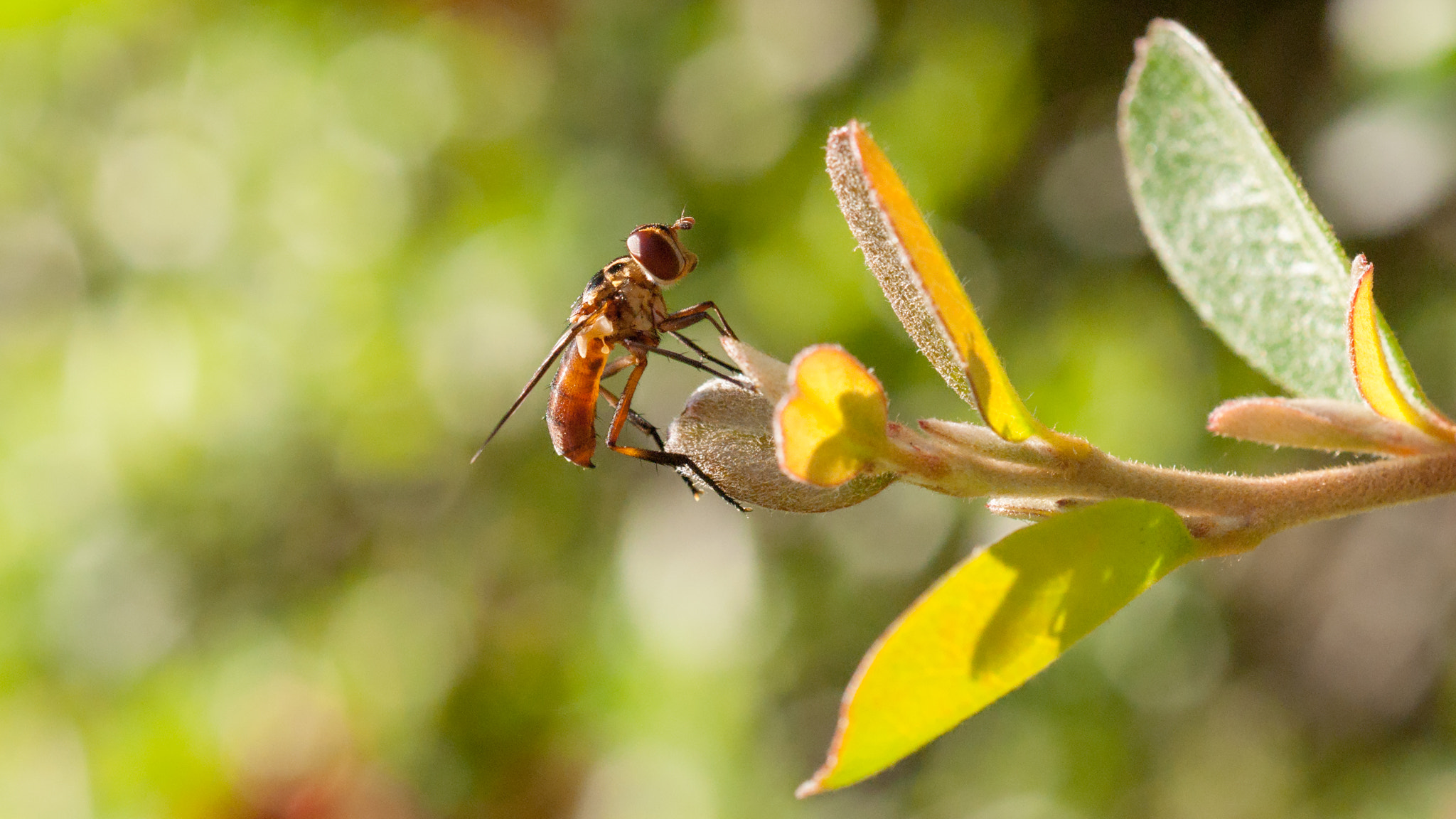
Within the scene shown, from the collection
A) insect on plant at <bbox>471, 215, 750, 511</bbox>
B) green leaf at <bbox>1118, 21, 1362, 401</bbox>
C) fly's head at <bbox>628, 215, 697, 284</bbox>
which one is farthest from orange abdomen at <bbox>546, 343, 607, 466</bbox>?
green leaf at <bbox>1118, 21, 1362, 401</bbox>

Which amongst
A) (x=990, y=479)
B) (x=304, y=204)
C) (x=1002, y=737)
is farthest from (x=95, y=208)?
(x=990, y=479)

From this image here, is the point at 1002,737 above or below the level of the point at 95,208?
below

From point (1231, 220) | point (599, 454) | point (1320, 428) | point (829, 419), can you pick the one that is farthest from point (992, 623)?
point (599, 454)

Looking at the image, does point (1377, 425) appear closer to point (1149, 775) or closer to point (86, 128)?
point (1149, 775)

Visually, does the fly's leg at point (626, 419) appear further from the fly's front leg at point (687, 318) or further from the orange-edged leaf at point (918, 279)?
the orange-edged leaf at point (918, 279)

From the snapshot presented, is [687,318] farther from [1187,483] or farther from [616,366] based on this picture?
[1187,483]

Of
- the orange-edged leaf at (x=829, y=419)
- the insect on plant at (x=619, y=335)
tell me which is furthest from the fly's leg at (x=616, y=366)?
the orange-edged leaf at (x=829, y=419)
